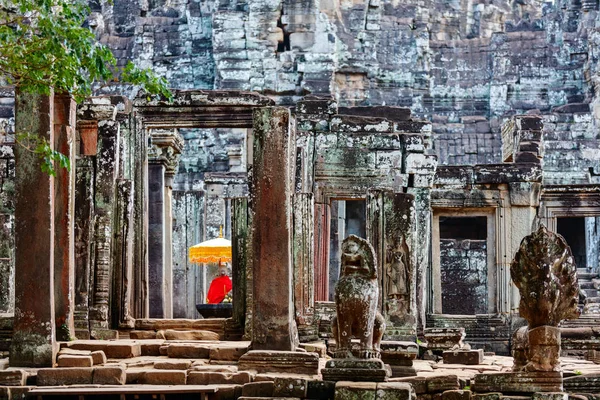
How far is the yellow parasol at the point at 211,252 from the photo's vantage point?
76.3 feet

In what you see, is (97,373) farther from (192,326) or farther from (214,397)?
(192,326)

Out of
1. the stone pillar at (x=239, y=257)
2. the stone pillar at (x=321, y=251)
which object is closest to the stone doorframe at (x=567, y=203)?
the stone pillar at (x=321, y=251)

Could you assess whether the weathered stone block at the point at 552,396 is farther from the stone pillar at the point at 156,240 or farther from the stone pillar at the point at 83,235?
the stone pillar at the point at 156,240

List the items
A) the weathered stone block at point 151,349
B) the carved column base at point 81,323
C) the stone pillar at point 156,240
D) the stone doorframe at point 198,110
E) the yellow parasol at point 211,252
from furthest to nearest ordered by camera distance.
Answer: the yellow parasol at point 211,252
the stone pillar at point 156,240
the stone doorframe at point 198,110
the carved column base at point 81,323
the weathered stone block at point 151,349

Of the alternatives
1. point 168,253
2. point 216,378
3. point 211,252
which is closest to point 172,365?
point 216,378

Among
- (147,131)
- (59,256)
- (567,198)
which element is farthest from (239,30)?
(59,256)

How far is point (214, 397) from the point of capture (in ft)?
41.3

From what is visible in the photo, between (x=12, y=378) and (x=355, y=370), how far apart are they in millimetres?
3316

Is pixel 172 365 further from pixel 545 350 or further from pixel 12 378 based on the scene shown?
pixel 545 350

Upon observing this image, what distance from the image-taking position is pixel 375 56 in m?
35.5

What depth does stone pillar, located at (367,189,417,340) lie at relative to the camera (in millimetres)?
17469

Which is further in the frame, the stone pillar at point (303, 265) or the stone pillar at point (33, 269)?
the stone pillar at point (303, 265)

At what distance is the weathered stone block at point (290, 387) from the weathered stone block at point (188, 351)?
189cm

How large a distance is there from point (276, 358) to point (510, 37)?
23.1m
